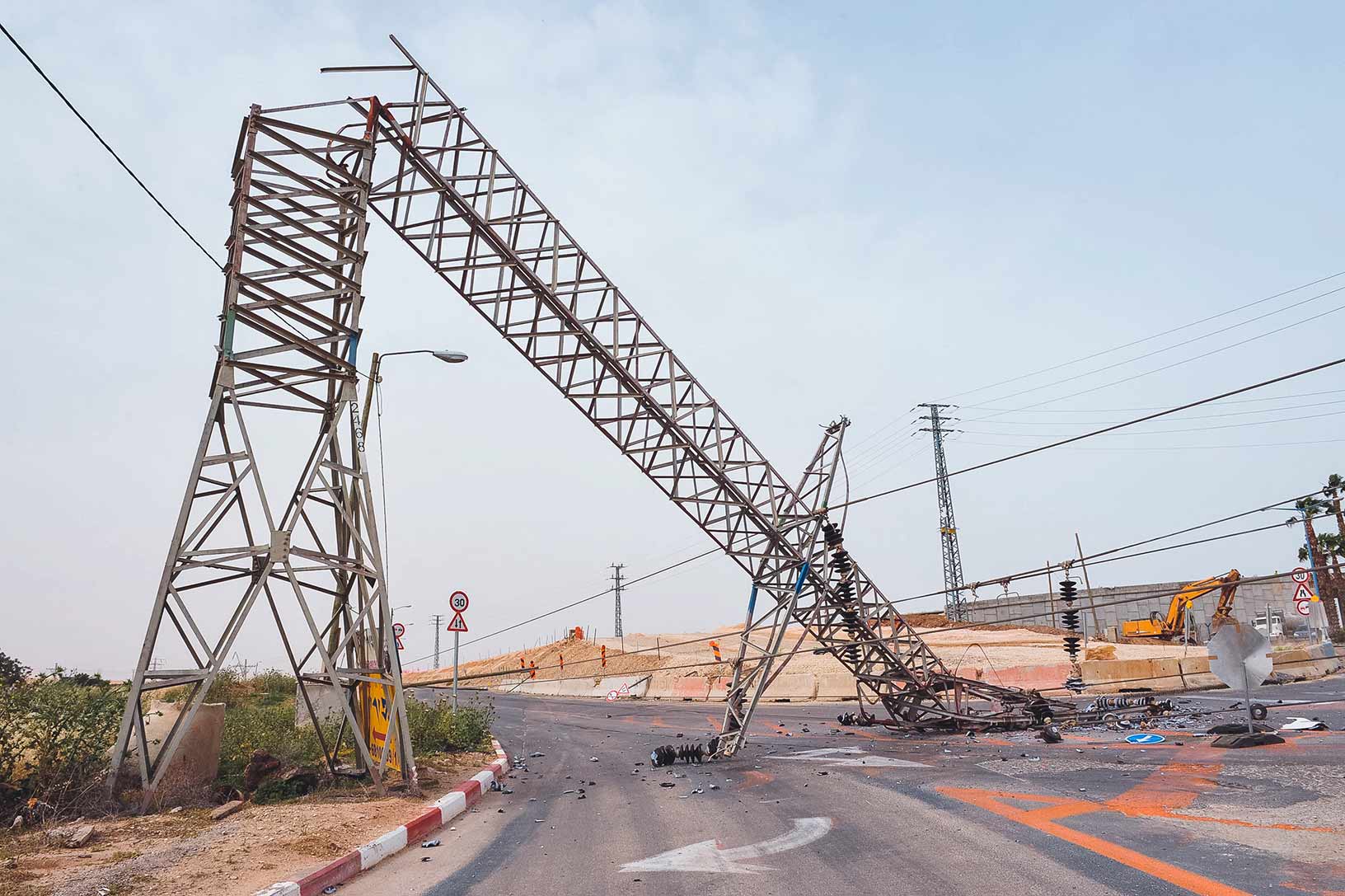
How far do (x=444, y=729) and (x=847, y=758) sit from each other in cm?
665

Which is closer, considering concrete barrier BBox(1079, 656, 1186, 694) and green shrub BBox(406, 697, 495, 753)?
green shrub BBox(406, 697, 495, 753)

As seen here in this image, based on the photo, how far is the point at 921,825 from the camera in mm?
7719

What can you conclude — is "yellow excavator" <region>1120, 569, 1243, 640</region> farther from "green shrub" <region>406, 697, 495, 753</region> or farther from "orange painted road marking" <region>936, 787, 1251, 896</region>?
"green shrub" <region>406, 697, 495, 753</region>

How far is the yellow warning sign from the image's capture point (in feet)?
34.9

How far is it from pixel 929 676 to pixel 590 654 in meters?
41.1

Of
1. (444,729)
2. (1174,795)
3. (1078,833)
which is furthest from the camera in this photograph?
(444,729)

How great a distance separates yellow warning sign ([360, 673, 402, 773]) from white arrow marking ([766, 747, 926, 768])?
248 inches

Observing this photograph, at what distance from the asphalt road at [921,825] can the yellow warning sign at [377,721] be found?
1374 millimetres

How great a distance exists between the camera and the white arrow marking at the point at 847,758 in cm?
1240

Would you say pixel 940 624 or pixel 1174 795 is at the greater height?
pixel 940 624

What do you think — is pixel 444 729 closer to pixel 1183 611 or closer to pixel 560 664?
pixel 1183 611

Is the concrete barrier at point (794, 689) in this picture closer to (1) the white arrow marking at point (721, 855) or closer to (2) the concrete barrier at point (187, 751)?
(2) the concrete barrier at point (187, 751)

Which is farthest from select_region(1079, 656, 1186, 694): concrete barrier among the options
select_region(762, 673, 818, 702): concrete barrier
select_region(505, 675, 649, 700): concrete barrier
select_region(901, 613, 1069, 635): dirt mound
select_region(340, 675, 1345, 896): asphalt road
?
select_region(901, 613, 1069, 635): dirt mound

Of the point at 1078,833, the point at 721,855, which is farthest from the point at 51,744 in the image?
the point at 1078,833
